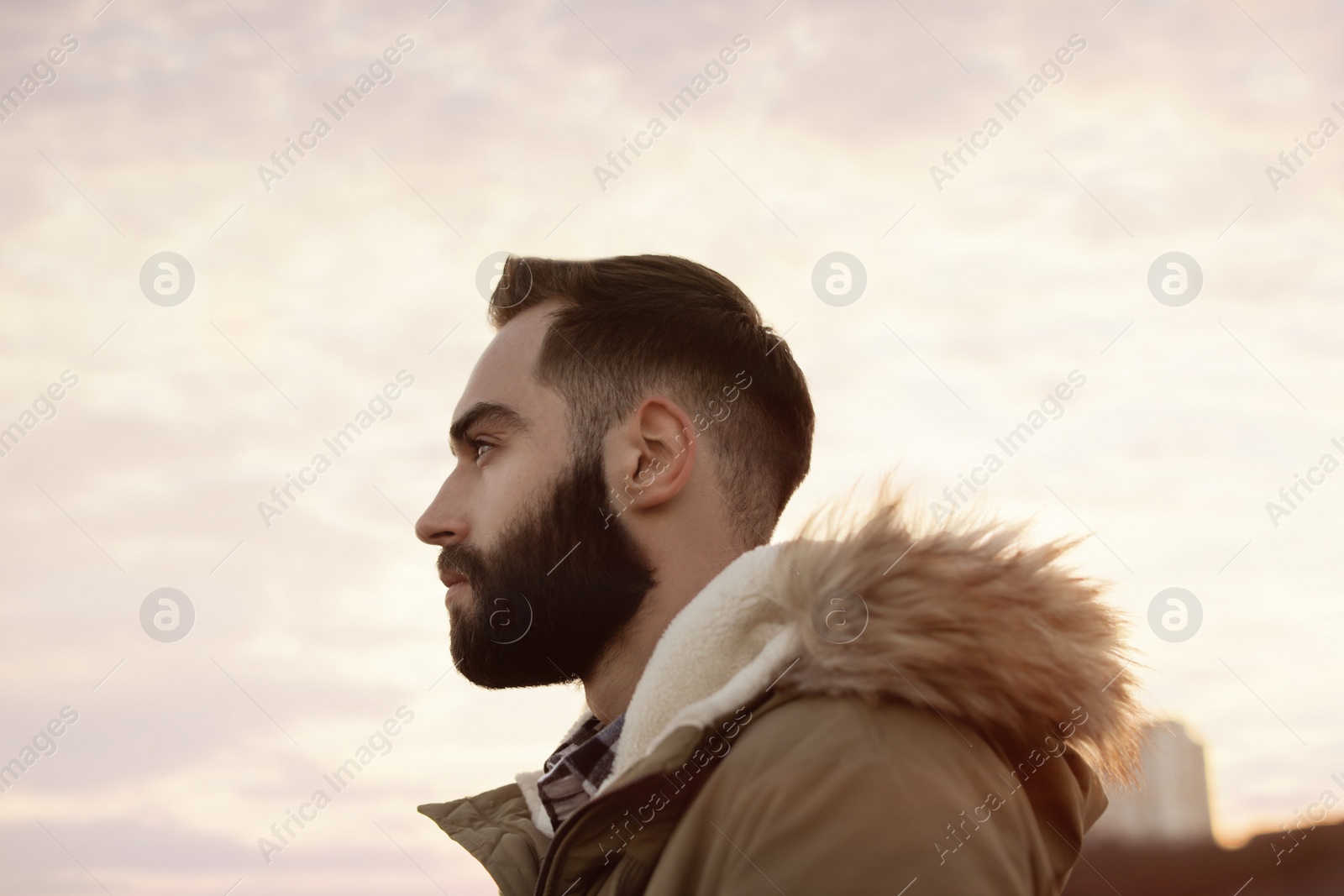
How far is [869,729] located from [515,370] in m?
1.59

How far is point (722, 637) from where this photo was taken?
2.18m

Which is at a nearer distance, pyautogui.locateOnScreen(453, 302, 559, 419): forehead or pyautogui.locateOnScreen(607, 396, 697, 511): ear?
pyautogui.locateOnScreen(607, 396, 697, 511): ear

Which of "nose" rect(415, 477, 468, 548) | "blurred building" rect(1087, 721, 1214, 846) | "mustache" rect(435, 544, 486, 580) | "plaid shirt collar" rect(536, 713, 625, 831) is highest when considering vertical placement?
"nose" rect(415, 477, 468, 548)

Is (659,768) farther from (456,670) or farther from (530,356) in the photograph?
(530,356)

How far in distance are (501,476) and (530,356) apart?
1.23 ft

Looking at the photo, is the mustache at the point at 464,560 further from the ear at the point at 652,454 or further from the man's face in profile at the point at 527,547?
the ear at the point at 652,454

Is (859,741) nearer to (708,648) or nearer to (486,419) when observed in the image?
(708,648)

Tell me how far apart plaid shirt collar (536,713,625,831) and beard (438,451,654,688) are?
23cm

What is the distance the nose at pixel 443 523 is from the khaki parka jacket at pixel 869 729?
86 centimetres

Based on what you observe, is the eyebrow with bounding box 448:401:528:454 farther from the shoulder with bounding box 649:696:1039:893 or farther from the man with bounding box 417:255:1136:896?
the shoulder with bounding box 649:696:1039:893

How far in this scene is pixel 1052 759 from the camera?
213 centimetres

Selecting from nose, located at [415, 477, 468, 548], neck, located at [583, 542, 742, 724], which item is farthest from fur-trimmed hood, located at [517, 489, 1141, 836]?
nose, located at [415, 477, 468, 548]

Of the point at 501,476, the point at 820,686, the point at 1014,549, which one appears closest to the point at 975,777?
the point at 820,686

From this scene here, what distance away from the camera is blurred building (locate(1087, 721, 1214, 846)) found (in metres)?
23.9
